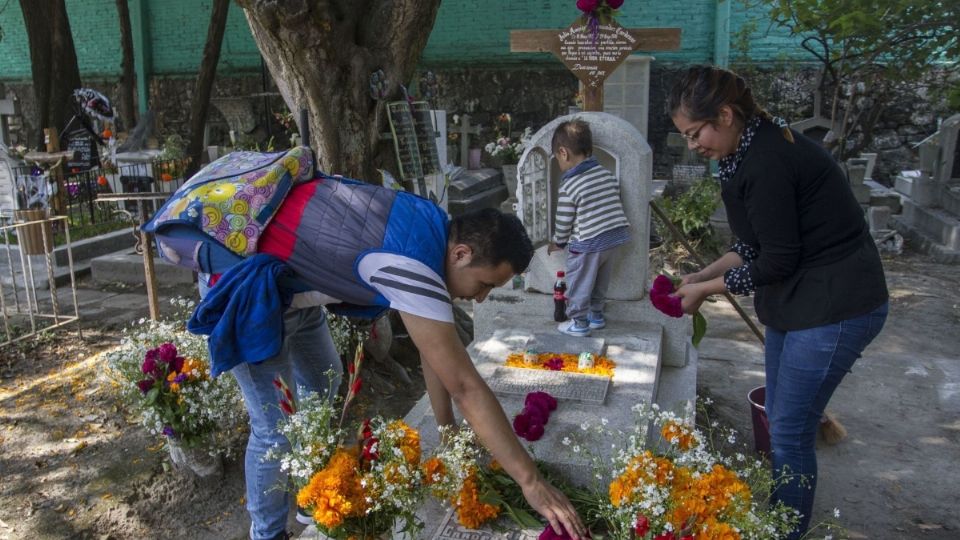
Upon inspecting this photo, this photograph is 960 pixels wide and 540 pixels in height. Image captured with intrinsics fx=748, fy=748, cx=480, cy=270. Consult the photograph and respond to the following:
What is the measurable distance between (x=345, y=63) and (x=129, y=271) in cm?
441

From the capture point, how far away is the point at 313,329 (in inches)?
110

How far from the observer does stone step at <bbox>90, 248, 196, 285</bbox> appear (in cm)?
768

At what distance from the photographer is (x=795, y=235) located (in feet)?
7.72

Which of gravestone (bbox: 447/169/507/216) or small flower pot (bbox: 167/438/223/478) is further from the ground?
gravestone (bbox: 447/169/507/216)

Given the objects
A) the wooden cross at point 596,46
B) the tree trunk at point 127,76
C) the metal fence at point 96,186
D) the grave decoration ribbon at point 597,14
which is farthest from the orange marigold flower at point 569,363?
the tree trunk at point 127,76

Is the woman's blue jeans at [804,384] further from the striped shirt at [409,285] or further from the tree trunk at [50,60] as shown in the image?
the tree trunk at [50,60]

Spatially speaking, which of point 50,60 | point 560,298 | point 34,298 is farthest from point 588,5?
point 50,60

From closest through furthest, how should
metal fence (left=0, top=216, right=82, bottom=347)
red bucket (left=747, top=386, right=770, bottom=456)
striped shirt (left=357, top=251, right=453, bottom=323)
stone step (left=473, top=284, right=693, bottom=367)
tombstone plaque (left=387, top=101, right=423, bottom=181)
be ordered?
1. striped shirt (left=357, top=251, right=453, bottom=323)
2. red bucket (left=747, top=386, right=770, bottom=456)
3. stone step (left=473, top=284, right=693, bottom=367)
4. tombstone plaque (left=387, top=101, right=423, bottom=181)
5. metal fence (left=0, top=216, right=82, bottom=347)

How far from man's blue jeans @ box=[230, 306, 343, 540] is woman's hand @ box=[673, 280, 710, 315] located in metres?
1.30

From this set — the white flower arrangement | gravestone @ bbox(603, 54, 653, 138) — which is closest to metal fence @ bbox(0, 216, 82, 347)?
the white flower arrangement

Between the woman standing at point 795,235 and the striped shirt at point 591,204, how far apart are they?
1789mm

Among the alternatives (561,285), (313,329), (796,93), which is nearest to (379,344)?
(561,285)

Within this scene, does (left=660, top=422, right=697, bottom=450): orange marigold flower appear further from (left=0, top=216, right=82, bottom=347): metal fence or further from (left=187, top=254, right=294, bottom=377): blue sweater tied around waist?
(left=0, top=216, right=82, bottom=347): metal fence

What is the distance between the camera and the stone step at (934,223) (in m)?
8.40
